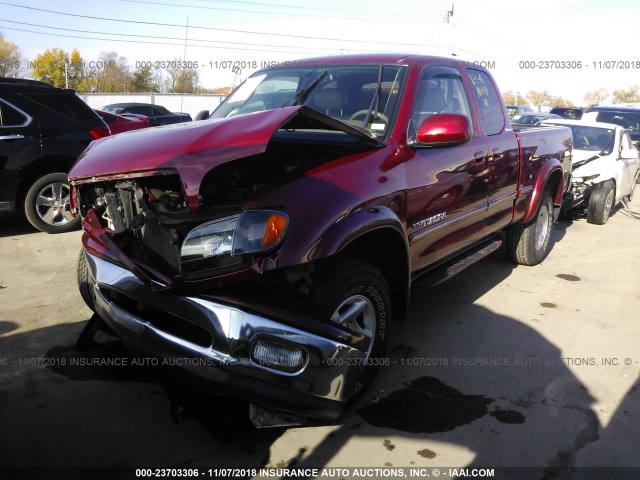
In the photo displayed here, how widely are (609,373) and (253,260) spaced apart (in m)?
2.70

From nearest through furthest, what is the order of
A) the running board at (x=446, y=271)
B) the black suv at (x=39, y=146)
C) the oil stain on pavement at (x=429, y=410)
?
the oil stain on pavement at (x=429, y=410)
the running board at (x=446, y=271)
the black suv at (x=39, y=146)

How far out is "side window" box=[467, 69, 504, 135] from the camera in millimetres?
4512

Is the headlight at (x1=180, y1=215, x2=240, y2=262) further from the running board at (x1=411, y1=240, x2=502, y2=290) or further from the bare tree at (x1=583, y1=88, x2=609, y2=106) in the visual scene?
the bare tree at (x1=583, y1=88, x2=609, y2=106)

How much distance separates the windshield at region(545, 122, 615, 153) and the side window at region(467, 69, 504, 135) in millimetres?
5250

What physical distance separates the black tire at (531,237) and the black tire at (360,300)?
320cm

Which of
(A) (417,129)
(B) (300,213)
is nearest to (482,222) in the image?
(A) (417,129)

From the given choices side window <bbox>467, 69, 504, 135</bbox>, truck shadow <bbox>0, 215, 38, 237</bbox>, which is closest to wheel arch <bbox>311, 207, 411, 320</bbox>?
side window <bbox>467, 69, 504, 135</bbox>

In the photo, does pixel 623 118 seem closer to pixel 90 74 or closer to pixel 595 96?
pixel 90 74

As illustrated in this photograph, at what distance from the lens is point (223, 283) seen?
7.57ft

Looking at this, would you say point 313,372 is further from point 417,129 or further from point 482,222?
point 482,222

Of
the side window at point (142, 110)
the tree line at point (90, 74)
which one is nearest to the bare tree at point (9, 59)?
the tree line at point (90, 74)

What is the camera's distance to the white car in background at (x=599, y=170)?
845cm

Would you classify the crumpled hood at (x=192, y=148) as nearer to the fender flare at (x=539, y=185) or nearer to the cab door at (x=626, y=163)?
the fender flare at (x=539, y=185)

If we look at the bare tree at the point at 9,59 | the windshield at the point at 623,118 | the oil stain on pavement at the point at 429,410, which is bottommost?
the oil stain on pavement at the point at 429,410
